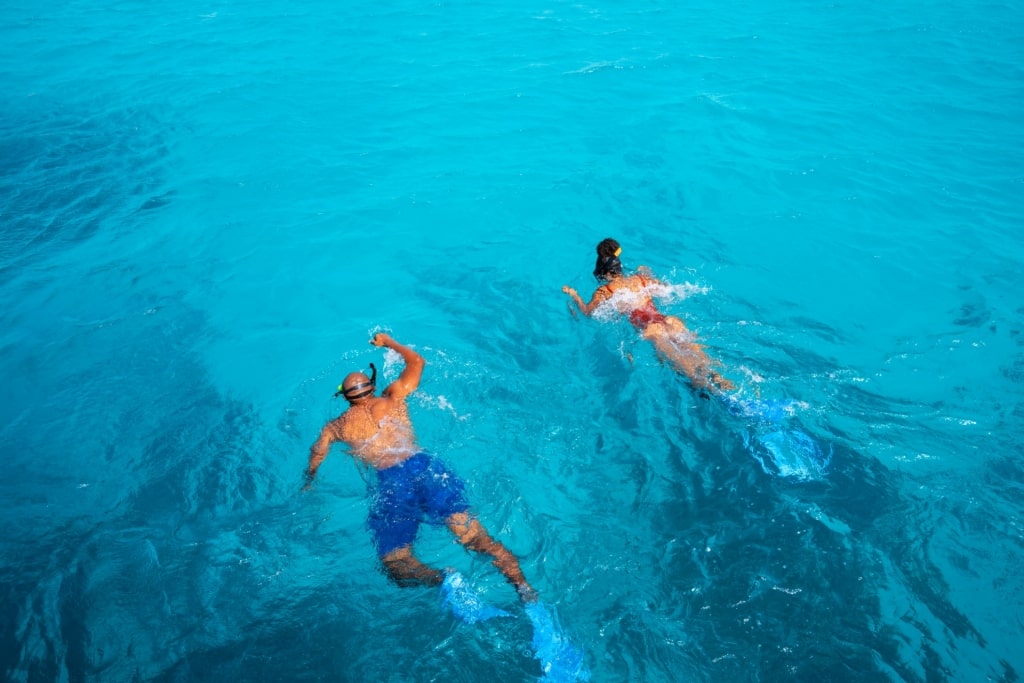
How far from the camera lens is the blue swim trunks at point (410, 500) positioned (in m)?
5.14

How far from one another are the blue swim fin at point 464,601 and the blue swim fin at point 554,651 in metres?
0.26

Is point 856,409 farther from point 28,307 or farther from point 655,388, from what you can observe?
point 28,307

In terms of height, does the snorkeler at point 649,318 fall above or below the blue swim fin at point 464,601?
above

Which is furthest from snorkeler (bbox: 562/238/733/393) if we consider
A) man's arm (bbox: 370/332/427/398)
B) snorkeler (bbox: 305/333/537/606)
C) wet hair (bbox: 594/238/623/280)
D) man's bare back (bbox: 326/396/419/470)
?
man's bare back (bbox: 326/396/419/470)

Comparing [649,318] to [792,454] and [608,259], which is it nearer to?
[608,259]

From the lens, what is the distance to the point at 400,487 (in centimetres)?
529

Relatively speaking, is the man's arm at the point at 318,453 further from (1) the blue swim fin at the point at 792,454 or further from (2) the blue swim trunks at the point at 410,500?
(1) the blue swim fin at the point at 792,454

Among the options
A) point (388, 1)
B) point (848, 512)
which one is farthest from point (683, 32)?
point (848, 512)

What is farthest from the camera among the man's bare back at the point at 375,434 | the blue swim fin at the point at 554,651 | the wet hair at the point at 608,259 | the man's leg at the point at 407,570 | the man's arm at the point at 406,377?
the wet hair at the point at 608,259

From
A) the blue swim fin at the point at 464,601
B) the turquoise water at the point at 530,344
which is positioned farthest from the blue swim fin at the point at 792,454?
the blue swim fin at the point at 464,601

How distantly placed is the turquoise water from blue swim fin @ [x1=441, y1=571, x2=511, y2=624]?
89 mm

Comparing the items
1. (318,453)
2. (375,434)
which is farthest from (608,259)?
(318,453)

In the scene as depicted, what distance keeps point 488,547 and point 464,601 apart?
44cm

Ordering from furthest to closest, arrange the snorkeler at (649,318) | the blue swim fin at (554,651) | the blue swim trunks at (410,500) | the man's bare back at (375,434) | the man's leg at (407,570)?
the snorkeler at (649,318) → the man's bare back at (375,434) → the blue swim trunks at (410,500) → the man's leg at (407,570) → the blue swim fin at (554,651)
